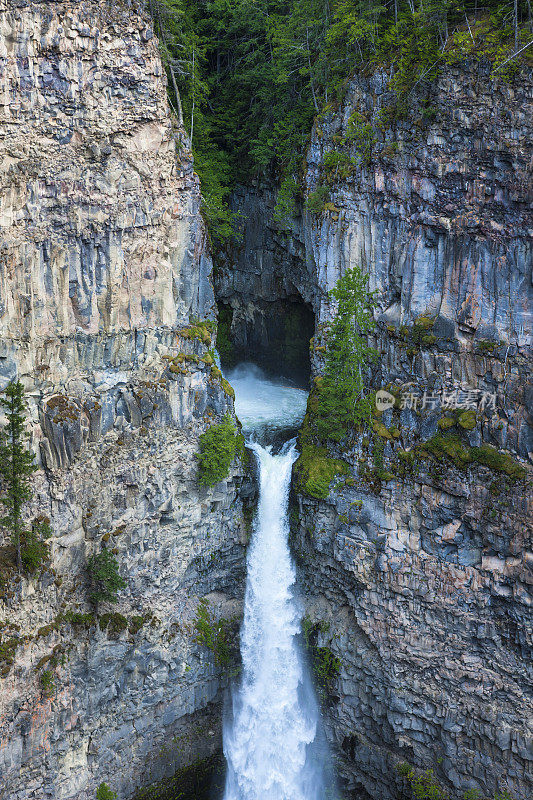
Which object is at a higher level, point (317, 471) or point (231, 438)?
point (231, 438)

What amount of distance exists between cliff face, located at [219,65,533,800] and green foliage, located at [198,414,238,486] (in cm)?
332

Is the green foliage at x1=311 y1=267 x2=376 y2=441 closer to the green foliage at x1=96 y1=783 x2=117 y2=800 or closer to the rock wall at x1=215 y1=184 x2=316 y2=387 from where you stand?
the rock wall at x1=215 y1=184 x2=316 y2=387

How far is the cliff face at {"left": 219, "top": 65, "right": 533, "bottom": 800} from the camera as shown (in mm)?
25375

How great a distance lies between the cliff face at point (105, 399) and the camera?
24328 mm

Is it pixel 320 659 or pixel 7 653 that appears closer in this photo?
pixel 7 653

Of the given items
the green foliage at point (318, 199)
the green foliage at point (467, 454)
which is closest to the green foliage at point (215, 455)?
the green foliage at point (467, 454)

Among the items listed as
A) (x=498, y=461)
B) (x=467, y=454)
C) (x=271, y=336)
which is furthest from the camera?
(x=271, y=336)

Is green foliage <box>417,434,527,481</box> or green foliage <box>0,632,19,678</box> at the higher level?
green foliage <box>417,434,527,481</box>

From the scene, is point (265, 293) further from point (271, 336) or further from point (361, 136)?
point (361, 136)

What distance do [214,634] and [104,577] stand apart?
612 cm

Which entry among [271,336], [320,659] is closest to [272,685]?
[320,659]

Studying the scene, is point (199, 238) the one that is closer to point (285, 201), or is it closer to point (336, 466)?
point (285, 201)

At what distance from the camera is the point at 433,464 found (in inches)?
1061

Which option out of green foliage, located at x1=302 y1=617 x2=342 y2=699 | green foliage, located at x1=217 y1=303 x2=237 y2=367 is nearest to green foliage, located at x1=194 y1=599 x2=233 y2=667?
green foliage, located at x1=302 y1=617 x2=342 y2=699
